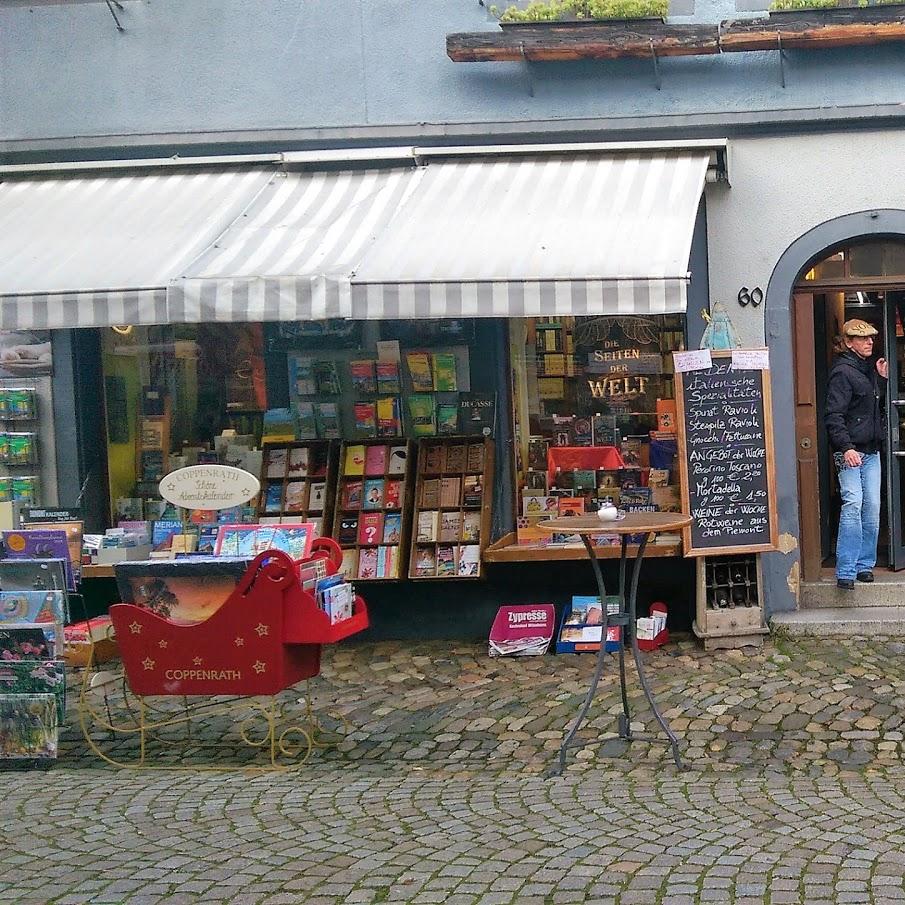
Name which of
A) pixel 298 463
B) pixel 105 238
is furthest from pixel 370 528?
pixel 105 238

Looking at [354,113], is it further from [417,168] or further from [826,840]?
[826,840]

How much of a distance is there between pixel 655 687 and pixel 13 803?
3.49m

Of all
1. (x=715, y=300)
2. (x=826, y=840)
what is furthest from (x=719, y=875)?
(x=715, y=300)

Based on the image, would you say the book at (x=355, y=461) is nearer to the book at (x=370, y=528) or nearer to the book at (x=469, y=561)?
the book at (x=370, y=528)

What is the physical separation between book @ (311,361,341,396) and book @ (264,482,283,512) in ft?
2.44

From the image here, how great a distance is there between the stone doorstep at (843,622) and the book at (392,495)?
2.64 m

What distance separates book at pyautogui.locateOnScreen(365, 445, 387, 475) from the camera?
907 centimetres

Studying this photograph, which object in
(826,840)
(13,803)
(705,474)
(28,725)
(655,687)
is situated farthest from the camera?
(705,474)

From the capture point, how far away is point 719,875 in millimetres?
4594

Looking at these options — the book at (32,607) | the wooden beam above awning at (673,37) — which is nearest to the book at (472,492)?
the wooden beam above awning at (673,37)

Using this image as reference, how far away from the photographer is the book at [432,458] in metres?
9.00

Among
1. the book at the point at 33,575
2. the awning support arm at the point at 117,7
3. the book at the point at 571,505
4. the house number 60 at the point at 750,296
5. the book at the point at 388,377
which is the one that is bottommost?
the book at the point at 33,575

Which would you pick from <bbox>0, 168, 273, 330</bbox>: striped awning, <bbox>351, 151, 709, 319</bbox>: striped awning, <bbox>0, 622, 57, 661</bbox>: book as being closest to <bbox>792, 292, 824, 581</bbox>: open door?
<bbox>351, 151, 709, 319</bbox>: striped awning

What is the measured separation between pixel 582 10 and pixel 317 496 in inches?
149
